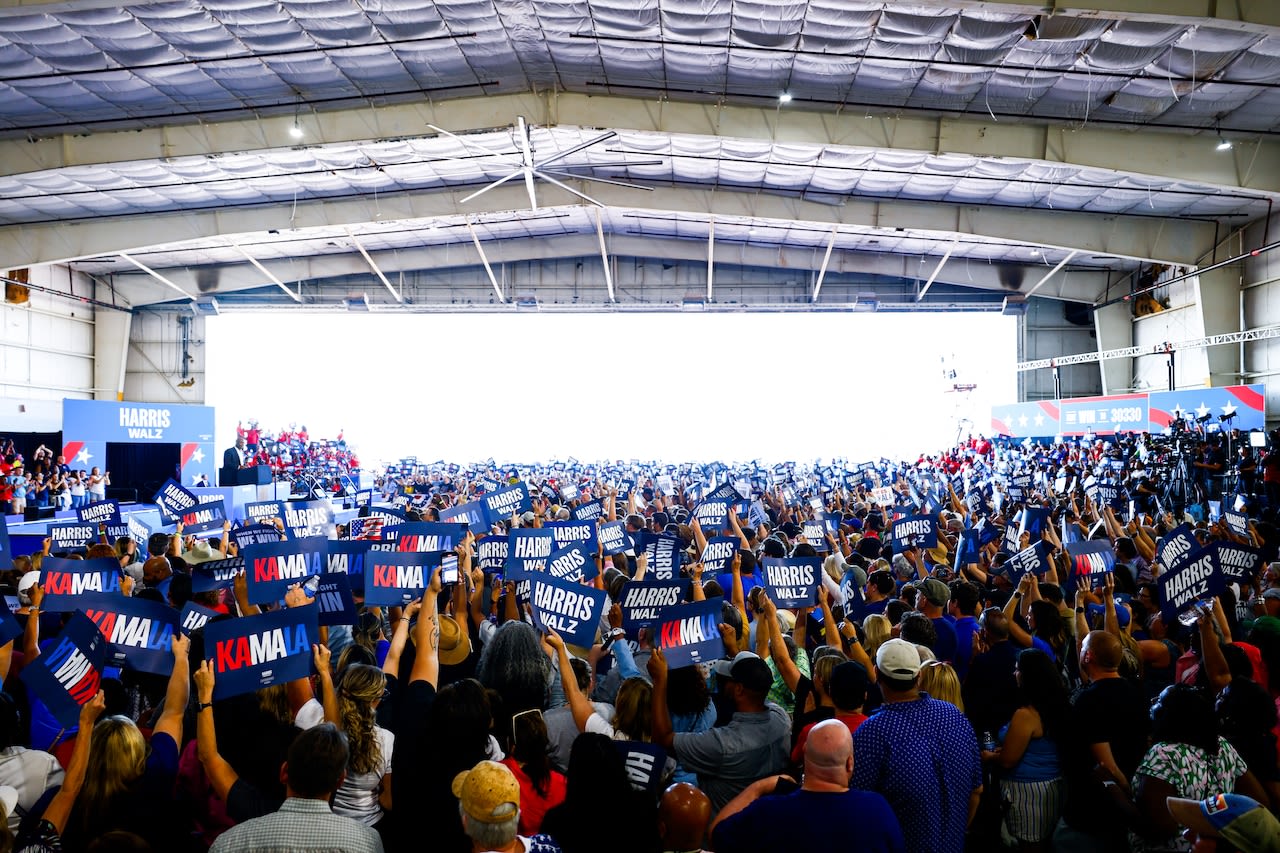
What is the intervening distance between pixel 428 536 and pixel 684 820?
15.3 feet

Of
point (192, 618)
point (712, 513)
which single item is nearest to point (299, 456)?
point (712, 513)

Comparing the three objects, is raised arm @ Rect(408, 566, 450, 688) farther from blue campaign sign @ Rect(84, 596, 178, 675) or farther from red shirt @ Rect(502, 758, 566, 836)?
blue campaign sign @ Rect(84, 596, 178, 675)

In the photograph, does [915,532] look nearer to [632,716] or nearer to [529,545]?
[529,545]

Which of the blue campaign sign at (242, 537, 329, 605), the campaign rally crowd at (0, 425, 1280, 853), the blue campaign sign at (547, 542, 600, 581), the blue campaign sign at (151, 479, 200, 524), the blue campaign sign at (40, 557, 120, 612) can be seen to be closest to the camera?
the campaign rally crowd at (0, 425, 1280, 853)

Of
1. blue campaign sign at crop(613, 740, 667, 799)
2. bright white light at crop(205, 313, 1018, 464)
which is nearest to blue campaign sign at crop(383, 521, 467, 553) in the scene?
blue campaign sign at crop(613, 740, 667, 799)

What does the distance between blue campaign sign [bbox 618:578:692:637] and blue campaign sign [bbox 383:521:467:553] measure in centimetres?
216

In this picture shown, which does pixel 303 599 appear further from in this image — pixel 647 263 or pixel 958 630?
pixel 647 263

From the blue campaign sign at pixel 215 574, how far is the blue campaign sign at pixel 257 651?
210 centimetres

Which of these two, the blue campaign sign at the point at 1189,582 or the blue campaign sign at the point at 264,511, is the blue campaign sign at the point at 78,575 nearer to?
the blue campaign sign at the point at 264,511

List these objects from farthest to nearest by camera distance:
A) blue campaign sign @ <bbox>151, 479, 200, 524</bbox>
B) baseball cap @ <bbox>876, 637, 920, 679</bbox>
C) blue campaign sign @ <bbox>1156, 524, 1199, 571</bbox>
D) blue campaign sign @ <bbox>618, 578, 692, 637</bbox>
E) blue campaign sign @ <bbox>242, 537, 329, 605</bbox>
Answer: blue campaign sign @ <bbox>151, 479, 200, 524</bbox>, blue campaign sign @ <bbox>1156, 524, 1199, 571</bbox>, blue campaign sign @ <bbox>242, 537, 329, 605</bbox>, blue campaign sign @ <bbox>618, 578, 692, 637</bbox>, baseball cap @ <bbox>876, 637, 920, 679</bbox>

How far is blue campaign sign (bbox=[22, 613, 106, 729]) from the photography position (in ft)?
11.5

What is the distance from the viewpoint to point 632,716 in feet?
11.5

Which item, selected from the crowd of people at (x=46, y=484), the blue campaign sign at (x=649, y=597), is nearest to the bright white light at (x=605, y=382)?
the crowd of people at (x=46, y=484)

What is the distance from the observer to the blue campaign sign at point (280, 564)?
551 cm
